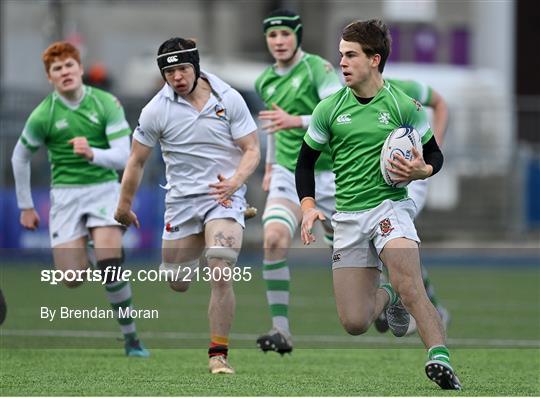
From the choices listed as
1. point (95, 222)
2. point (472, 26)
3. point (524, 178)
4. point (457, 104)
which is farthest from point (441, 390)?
point (472, 26)

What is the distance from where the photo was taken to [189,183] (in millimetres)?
11352

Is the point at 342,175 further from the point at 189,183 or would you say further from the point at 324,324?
the point at 324,324

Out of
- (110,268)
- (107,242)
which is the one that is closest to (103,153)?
(107,242)

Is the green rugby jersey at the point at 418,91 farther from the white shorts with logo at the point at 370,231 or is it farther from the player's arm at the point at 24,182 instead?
the white shorts with logo at the point at 370,231

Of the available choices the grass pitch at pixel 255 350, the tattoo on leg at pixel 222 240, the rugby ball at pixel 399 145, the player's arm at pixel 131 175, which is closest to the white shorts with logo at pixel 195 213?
the tattoo on leg at pixel 222 240

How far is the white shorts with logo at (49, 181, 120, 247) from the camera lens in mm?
12625

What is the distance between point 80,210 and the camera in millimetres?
12672

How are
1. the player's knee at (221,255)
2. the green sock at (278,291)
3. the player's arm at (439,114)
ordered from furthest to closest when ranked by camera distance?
1. the player's arm at (439,114)
2. the green sock at (278,291)
3. the player's knee at (221,255)

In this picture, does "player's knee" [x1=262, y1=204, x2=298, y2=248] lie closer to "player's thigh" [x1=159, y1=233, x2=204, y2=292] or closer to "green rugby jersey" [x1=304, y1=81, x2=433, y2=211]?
"player's thigh" [x1=159, y1=233, x2=204, y2=292]

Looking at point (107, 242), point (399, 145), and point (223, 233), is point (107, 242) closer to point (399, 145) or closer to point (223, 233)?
point (223, 233)

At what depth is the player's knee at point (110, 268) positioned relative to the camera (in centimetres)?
1251

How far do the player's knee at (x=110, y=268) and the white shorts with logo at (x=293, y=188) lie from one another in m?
1.39

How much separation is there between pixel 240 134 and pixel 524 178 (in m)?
16.3

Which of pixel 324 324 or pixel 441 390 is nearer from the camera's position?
pixel 441 390
